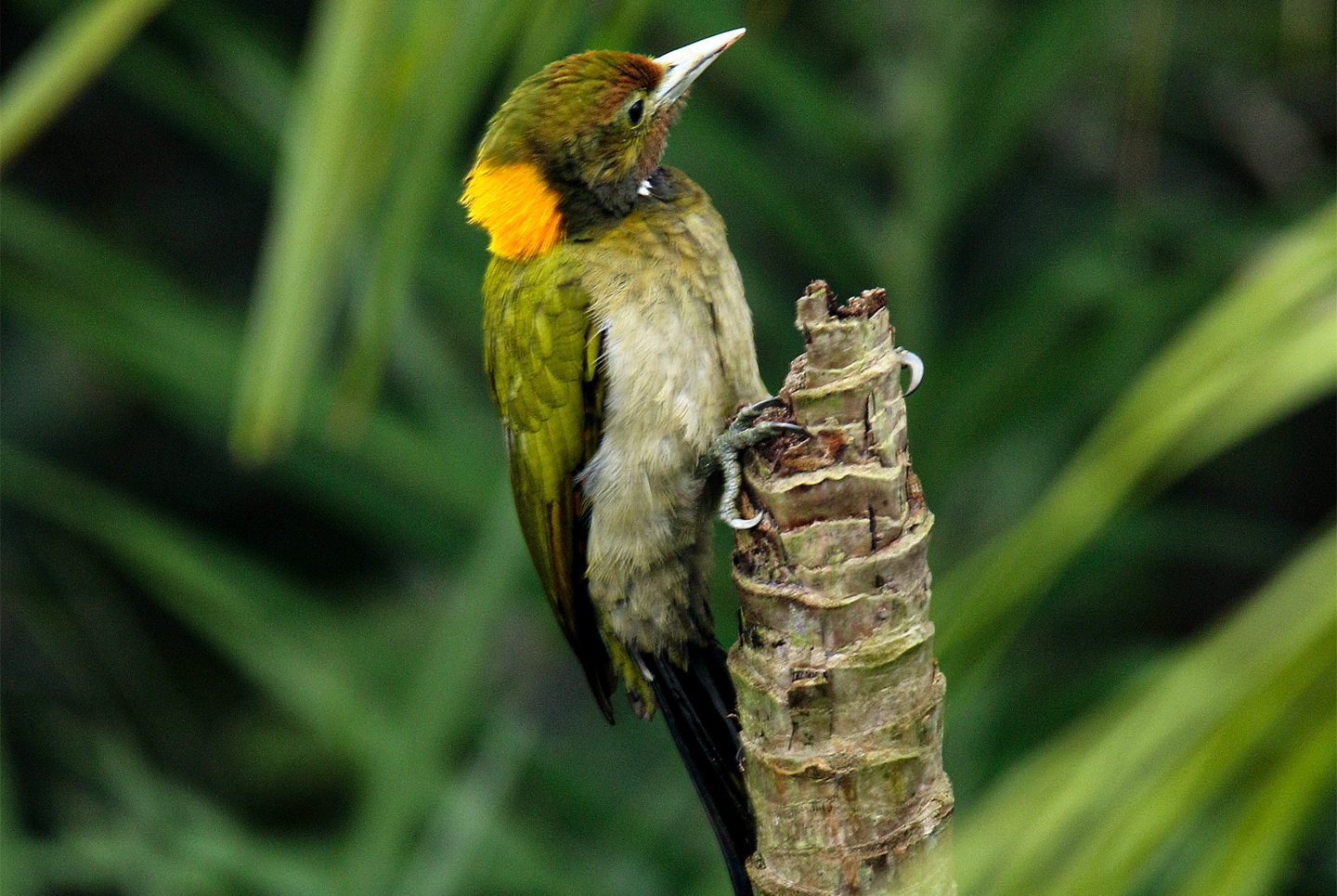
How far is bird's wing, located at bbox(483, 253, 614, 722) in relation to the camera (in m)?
2.35

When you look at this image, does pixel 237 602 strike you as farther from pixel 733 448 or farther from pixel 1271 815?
pixel 1271 815

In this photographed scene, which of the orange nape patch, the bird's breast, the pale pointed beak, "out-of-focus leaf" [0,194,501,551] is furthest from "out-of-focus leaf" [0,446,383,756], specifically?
the pale pointed beak

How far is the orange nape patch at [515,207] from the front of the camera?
237 cm

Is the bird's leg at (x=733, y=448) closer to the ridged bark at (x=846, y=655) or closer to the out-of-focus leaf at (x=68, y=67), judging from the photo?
the ridged bark at (x=846, y=655)

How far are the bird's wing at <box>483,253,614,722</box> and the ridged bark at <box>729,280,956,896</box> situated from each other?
38.5 inches

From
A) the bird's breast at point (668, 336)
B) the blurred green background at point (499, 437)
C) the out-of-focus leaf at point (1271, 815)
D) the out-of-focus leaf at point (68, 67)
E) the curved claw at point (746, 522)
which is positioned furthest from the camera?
the bird's breast at point (668, 336)

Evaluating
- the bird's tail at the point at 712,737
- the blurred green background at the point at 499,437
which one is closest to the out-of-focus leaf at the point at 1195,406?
the blurred green background at the point at 499,437

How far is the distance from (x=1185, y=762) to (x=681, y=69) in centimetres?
158

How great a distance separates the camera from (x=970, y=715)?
2.75m

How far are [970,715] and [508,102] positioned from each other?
1.54 meters

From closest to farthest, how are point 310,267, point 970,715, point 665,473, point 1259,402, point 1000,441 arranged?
point 1259,402 → point 310,267 → point 665,473 → point 970,715 → point 1000,441

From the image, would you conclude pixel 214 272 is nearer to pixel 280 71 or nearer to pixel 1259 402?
pixel 280 71

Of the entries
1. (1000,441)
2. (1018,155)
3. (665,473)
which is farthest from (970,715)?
(1018,155)

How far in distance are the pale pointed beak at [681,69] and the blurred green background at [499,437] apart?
245 millimetres
